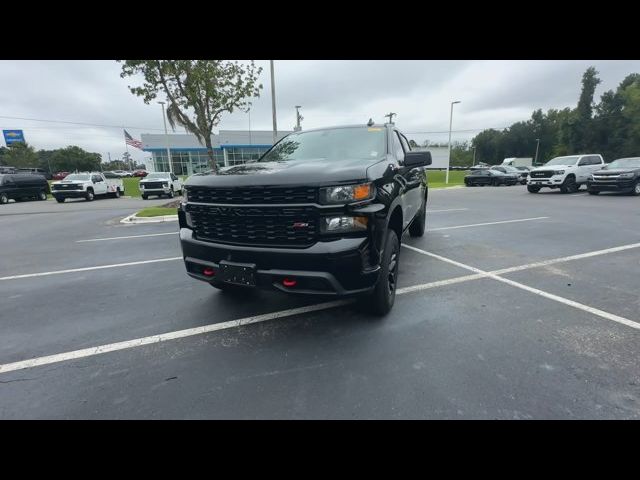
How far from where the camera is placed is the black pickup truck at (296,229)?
8.83 ft

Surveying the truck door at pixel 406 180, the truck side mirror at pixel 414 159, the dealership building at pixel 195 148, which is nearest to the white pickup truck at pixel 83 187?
the truck door at pixel 406 180

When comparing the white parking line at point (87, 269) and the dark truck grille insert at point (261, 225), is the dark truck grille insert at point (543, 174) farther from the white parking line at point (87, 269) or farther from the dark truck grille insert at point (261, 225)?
the dark truck grille insert at point (261, 225)

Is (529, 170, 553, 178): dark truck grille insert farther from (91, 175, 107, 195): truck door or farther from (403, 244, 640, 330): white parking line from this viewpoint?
(91, 175, 107, 195): truck door

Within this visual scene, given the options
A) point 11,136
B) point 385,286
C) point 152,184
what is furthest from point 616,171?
point 11,136

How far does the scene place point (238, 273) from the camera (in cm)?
288

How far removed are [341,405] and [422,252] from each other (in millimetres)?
4268

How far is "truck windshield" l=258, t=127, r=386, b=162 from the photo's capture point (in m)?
3.90

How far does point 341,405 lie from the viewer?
2.20 metres

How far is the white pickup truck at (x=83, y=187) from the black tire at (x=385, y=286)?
75.5 feet

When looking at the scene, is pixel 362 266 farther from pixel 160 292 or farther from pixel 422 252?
pixel 422 252

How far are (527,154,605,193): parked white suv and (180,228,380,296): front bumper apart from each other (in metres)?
18.8

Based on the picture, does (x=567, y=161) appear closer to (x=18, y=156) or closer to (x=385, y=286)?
(x=385, y=286)

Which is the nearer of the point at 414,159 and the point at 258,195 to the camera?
the point at 258,195

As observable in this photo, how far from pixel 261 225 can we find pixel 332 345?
1231 millimetres
